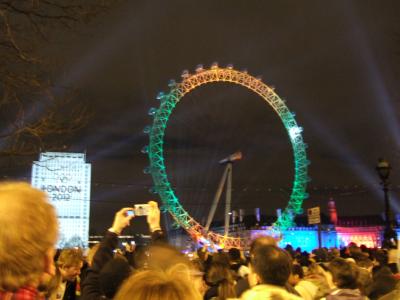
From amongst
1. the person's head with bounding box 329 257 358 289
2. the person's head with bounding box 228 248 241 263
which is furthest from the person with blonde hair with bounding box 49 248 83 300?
the person's head with bounding box 228 248 241 263

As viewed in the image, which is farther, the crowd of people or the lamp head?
the lamp head

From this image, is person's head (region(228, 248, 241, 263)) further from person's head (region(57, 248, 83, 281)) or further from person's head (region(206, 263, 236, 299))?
person's head (region(57, 248, 83, 281))

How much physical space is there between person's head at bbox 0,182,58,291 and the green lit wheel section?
3236 cm

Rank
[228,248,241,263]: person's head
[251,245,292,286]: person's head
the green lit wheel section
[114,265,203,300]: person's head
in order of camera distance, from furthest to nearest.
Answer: the green lit wheel section, [228,248,241,263]: person's head, [251,245,292,286]: person's head, [114,265,203,300]: person's head

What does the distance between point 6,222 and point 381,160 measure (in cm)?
A: 1331

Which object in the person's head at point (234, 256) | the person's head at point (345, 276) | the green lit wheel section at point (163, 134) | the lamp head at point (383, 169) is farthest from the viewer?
the green lit wheel section at point (163, 134)

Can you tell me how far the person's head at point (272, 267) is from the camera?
3740mm

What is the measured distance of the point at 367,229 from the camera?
103 m

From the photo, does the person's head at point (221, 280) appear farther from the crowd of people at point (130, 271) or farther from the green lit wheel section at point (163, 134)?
the green lit wheel section at point (163, 134)

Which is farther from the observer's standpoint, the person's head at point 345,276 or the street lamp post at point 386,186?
the street lamp post at point 386,186

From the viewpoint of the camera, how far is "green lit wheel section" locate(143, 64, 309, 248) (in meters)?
34.5

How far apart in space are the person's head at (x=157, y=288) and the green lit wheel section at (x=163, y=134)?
1276 inches

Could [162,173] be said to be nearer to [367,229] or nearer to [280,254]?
[280,254]

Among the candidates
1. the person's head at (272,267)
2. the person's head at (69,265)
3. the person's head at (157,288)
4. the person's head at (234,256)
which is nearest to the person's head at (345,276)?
the person's head at (272,267)
